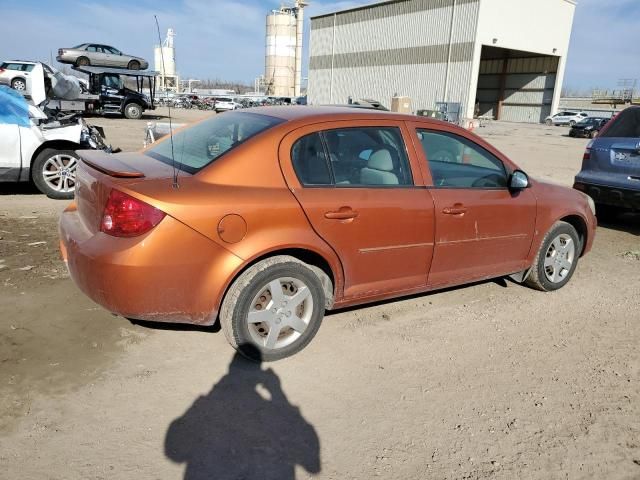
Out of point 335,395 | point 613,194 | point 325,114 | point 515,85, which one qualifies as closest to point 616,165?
point 613,194

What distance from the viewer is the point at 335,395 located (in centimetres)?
301

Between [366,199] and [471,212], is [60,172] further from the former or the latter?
[471,212]

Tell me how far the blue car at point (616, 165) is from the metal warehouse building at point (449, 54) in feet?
106

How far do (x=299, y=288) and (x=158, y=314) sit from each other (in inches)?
33.9

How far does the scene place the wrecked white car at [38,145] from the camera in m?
6.94

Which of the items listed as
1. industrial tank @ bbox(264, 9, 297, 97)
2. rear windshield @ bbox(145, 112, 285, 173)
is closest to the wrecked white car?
rear windshield @ bbox(145, 112, 285, 173)

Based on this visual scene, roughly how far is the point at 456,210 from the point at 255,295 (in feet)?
5.37

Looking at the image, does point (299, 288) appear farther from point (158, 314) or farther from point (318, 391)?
point (158, 314)

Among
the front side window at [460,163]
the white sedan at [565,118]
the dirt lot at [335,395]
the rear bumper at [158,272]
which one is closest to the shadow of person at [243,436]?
the dirt lot at [335,395]

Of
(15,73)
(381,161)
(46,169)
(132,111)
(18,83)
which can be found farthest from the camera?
(132,111)

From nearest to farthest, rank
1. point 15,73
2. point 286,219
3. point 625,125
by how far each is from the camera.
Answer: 1. point 286,219
2. point 625,125
3. point 15,73

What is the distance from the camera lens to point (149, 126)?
24.0ft

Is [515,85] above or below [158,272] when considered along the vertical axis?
above

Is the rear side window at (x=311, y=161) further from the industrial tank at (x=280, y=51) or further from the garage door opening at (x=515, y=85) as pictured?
the industrial tank at (x=280, y=51)
